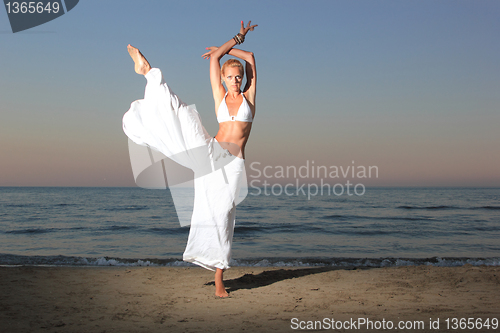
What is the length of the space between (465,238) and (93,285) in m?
12.1

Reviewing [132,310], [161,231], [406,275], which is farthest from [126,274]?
[161,231]

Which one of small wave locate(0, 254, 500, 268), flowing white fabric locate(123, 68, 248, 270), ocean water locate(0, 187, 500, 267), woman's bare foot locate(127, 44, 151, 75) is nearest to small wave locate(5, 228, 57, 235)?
ocean water locate(0, 187, 500, 267)

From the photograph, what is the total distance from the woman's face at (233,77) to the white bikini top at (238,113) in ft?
0.60

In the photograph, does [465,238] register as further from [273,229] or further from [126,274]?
[126,274]

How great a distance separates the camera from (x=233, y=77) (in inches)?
176

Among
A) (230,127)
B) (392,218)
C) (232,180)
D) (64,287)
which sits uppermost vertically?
(230,127)

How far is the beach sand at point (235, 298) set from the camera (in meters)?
3.41

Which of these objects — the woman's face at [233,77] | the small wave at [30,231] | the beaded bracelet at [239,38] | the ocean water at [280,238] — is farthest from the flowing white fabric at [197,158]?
the small wave at [30,231]

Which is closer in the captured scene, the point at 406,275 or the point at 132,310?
the point at 132,310

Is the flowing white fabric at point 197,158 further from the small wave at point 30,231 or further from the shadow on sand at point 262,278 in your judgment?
the small wave at point 30,231

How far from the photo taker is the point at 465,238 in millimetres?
12148

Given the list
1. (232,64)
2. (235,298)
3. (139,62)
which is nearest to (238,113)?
(232,64)

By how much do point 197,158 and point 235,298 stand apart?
1769 millimetres

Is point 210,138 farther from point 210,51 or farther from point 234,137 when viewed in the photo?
point 210,51
